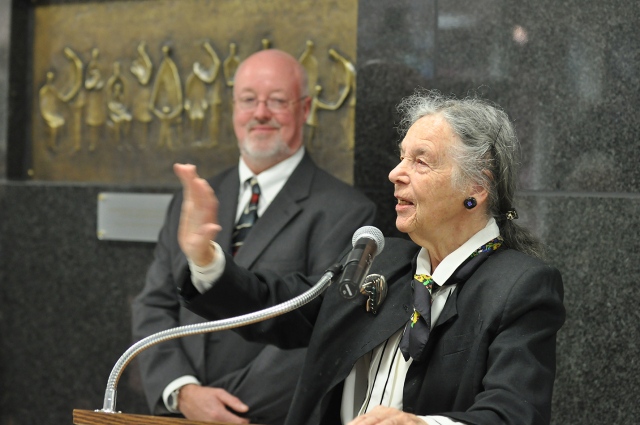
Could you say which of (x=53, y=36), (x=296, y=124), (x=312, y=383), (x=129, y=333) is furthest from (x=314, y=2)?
(x=312, y=383)

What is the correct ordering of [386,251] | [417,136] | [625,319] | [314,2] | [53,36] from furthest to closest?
1. [53,36]
2. [314,2]
3. [625,319]
4. [386,251]
5. [417,136]

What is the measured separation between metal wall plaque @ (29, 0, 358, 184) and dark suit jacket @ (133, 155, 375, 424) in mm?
616

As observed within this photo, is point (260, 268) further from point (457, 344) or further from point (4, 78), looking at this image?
point (4, 78)

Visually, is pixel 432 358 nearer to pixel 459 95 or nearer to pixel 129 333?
pixel 459 95

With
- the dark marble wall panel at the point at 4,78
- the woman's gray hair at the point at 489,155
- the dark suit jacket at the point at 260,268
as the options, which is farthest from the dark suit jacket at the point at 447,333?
the dark marble wall panel at the point at 4,78

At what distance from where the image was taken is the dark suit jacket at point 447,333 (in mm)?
2145

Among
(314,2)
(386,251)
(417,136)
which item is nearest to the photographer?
(417,136)

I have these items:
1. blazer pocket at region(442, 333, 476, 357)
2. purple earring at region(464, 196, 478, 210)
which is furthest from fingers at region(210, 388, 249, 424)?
purple earring at region(464, 196, 478, 210)

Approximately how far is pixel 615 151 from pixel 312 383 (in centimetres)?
136

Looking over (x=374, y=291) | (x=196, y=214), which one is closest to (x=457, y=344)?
(x=374, y=291)

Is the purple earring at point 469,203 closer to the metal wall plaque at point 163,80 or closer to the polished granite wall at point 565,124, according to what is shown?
the polished granite wall at point 565,124

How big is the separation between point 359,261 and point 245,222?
55.0 inches

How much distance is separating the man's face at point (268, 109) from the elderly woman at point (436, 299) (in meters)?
0.93

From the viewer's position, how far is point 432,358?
7.62 ft
